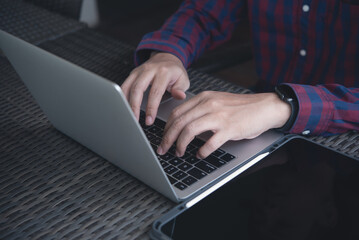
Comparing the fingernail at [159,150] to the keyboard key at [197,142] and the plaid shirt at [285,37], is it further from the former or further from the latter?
the plaid shirt at [285,37]

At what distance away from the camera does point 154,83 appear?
87 cm

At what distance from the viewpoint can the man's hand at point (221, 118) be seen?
688mm

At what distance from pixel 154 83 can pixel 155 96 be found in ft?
0.17

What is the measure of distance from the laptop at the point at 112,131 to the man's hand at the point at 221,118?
0.03m

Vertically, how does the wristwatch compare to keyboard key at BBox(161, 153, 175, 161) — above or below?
above

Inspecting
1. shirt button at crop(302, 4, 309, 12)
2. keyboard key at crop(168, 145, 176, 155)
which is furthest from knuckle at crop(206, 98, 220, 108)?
shirt button at crop(302, 4, 309, 12)

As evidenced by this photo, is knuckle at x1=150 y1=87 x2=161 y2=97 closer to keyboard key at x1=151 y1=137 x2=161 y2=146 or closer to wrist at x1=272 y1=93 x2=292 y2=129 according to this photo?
keyboard key at x1=151 y1=137 x2=161 y2=146

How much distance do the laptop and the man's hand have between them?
0.03 metres

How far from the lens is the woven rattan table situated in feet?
1.90

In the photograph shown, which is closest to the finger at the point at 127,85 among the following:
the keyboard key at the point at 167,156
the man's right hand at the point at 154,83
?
the man's right hand at the point at 154,83

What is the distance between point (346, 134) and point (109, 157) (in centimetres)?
46

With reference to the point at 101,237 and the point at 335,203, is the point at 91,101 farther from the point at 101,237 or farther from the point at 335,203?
the point at 335,203

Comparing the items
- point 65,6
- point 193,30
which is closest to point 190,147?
point 193,30

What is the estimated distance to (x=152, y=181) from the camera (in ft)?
2.02
